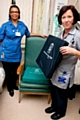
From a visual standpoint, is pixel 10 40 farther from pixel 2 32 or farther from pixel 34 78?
pixel 34 78

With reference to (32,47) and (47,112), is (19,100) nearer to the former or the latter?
(47,112)

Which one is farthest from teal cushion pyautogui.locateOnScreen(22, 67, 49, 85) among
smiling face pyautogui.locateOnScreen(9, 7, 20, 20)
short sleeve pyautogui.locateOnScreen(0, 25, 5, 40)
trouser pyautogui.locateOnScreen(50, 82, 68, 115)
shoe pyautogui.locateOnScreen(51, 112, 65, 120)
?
smiling face pyautogui.locateOnScreen(9, 7, 20, 20)

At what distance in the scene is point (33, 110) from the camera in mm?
2227

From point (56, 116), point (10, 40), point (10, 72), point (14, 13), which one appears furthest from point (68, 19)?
point (10, 72)

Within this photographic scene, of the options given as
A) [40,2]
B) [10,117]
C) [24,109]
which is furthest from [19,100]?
[40,2]

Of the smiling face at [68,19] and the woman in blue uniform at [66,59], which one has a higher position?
the smiling face at [68,19]

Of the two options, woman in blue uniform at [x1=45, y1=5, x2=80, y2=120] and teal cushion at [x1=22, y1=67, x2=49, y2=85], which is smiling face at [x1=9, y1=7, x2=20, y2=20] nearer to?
woman in blue uniform at [x1=45, y1=5, x2=80, y2=120]

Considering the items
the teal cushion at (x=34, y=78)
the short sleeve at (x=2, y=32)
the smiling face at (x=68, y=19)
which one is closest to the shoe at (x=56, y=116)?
the teal cushion at (x=34, y=78)

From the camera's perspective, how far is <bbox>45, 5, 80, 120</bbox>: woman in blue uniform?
1620 millimetres

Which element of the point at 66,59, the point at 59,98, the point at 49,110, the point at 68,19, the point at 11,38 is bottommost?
the point at 49,110

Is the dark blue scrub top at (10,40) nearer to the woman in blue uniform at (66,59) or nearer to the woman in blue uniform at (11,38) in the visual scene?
the woman in blue uniform at (11,38)

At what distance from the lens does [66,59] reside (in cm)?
171

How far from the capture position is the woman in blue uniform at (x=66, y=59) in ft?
5.32

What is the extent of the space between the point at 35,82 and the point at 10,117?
23.7 inches
